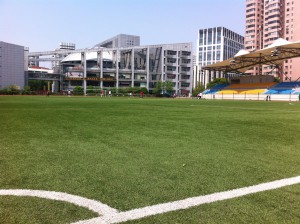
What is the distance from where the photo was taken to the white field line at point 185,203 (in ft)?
7.08

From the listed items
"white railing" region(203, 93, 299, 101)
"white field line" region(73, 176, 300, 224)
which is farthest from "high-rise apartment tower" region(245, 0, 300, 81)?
"white field line" region(73, 176, 300, 224)

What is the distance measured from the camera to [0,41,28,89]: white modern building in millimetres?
83688

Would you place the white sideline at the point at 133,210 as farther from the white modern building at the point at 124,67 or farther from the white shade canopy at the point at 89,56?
the white shade canopy at the point at 89,56

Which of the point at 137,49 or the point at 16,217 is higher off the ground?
the point at 137,49

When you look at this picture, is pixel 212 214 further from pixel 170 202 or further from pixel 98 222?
pixel 98 222

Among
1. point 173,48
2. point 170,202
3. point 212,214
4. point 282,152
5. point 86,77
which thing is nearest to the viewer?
point 212,214

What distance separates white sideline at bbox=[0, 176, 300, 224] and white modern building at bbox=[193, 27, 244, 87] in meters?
155

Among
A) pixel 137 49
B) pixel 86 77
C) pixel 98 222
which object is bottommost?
pixel 98 222

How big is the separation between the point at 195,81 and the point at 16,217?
16941cm

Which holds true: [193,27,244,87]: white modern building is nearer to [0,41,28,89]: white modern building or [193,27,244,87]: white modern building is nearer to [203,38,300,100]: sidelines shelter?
[203,38,300,100]: sidelines shelter

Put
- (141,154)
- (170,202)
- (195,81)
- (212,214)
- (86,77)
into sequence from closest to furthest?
(212,214) < (170,202) < (141,154) < (86,77) < (195,81)

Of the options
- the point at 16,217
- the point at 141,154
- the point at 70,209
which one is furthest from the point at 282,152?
the point at 16,217

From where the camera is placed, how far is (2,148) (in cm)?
452

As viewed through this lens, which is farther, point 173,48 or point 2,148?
point 173,48
